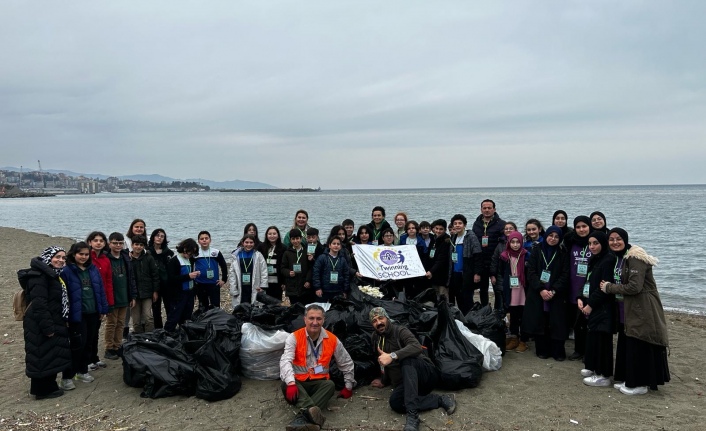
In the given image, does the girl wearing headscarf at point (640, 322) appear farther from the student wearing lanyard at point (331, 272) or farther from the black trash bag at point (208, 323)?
the black trash bag at point (208, 323)

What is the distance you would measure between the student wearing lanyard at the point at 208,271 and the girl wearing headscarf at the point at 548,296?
4.45 meters

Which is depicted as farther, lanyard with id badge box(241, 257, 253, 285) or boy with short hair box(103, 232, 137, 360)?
lanyard with id badge box(241, 257, 253, 285)

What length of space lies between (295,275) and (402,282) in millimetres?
1947

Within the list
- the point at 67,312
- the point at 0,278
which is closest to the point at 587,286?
the point at 67,312

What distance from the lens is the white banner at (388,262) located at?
25.7ft

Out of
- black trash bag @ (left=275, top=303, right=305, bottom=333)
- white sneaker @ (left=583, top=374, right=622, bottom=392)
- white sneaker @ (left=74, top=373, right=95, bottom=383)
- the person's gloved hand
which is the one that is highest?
black trash bag @ (left=275, top=303, right=305, bottom=333)

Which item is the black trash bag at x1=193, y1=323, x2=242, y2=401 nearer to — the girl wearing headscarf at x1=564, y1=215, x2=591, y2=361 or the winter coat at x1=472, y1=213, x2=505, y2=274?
the winter coat at x1=472, y1=213, x2=505, y2=274

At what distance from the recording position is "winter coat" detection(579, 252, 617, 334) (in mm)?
5309

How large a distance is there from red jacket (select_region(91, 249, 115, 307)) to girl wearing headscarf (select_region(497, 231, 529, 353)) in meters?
5.31

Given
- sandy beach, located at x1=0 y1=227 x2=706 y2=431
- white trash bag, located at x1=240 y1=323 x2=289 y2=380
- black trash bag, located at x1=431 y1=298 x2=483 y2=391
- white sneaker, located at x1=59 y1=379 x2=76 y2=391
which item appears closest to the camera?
sandy beach, located at x1=0 y1=227 x2=706 y2=431

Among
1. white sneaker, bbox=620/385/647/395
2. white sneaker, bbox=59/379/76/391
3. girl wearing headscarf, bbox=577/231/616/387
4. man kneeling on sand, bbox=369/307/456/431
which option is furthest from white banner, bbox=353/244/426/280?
white sneaker, bbox=59/379/76/391

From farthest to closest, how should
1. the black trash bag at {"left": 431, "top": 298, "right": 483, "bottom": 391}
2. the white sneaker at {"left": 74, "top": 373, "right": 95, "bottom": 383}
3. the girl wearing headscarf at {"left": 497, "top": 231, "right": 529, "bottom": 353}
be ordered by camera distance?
the girl wearing headscarf at {"left": 497, "top": 231, "right": 529, "bottom": 353}
the white sneaker at {"left": 74, "top": 373, "right": 95, "bottom": 383}
the black trash bag at {"left": 431, "top": 298, "right": 483, "bottom": 391}

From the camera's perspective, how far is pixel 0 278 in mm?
13555

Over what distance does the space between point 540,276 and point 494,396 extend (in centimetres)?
188
